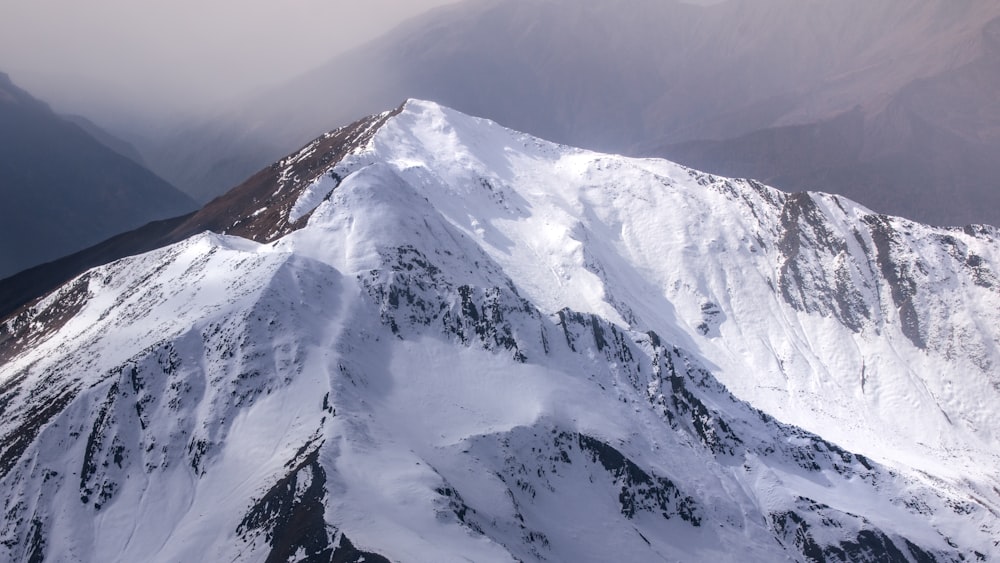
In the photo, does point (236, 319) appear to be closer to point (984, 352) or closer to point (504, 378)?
point (504, 378)

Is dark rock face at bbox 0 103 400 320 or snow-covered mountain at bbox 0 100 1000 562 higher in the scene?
dark rock face at bbox 0 103 400 320

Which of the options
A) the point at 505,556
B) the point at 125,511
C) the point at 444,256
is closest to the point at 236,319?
the point at 125,511

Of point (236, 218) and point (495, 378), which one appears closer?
point (495, 378)

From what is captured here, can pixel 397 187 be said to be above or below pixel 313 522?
above

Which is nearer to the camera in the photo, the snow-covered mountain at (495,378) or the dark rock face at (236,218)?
the snow-covered mountain at (495,378)

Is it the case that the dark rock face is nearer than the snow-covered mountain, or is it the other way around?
the snow-covered mountain

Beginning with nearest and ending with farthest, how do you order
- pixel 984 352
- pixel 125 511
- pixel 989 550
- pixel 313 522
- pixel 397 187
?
pixel 313 522 < pixel 125 511 < pixel 989 550 < pixel 397 187 < pixel 984 352

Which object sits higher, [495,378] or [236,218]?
[236,218]

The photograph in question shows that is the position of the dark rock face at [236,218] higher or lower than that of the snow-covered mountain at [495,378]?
higher
